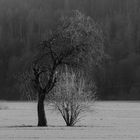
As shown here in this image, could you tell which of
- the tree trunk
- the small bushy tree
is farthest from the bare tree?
the small bushy tree

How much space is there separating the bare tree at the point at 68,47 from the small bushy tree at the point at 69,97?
1.54 m

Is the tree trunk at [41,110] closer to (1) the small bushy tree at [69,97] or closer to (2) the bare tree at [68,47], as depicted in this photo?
(2) the bare tree at [68,47]

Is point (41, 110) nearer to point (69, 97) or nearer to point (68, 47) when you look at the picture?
point (69, 97)

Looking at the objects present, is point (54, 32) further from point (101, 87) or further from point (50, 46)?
point (101, 87)

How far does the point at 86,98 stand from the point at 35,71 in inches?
221

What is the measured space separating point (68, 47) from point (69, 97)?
4.49 meters

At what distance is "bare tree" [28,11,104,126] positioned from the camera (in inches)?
1615

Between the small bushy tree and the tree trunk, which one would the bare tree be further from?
the small bushy tree

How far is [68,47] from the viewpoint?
136 ft

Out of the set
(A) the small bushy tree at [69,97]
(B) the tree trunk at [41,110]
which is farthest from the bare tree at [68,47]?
(A) the small bushy tree at [69,97]

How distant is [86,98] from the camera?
44312mm

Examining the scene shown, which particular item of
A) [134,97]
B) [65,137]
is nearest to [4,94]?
[134,97]

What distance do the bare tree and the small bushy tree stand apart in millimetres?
1538

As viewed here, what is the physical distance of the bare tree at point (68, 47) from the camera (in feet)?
135
